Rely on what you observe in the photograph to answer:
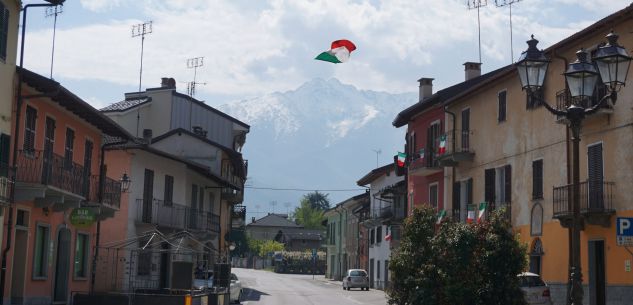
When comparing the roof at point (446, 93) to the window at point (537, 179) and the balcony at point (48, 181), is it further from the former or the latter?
the balcony at point (48, 181)

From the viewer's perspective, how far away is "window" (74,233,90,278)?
29.5 m

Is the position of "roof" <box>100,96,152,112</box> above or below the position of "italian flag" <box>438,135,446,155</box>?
above

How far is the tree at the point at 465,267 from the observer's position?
1820cm

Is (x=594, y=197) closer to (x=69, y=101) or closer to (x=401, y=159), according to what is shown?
(x=69, y=101)

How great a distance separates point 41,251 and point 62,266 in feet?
7.90

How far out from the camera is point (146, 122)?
177ft

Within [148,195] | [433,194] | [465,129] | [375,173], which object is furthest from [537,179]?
[375,173]

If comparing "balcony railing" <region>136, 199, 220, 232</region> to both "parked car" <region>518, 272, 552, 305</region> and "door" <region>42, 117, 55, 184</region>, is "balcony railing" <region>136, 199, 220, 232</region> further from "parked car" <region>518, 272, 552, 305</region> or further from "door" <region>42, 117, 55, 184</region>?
"parked car" <region>518, 272, 552, 305</region>

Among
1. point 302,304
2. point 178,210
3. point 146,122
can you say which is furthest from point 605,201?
point 146,122

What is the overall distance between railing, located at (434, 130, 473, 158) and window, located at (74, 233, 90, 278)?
1590 cm

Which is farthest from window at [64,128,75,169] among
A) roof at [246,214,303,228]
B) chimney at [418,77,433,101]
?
roof at [246,214,303,228]

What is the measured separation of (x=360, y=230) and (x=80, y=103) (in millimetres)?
47579

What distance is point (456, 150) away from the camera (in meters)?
37.1

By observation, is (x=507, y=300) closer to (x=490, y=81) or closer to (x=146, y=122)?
(x=490, y=81)
